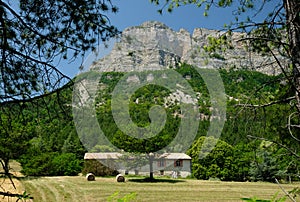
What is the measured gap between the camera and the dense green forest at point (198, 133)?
9.62 feet

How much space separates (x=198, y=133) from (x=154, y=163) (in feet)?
51.9

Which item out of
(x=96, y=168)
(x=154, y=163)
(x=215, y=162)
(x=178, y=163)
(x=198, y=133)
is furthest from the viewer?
(x=198, y=133)

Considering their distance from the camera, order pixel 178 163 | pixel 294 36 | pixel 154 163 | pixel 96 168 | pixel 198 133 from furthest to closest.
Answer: pixel 198 133
pixel 178 163
pixel 154 163
pixel 96 168
pixel 294 36

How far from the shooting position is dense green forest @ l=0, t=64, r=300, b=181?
2.93 metres

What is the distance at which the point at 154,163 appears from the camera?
28094mm

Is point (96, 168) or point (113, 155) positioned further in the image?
point (113, 155)

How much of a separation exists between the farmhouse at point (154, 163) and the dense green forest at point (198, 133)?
1.28 meters

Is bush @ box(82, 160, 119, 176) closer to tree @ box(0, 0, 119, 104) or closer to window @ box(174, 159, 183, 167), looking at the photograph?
window @ box(174, 159, 183, 167)

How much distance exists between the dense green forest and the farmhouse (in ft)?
4.20

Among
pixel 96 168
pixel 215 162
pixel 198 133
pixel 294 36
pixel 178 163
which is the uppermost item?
pixel 198 133

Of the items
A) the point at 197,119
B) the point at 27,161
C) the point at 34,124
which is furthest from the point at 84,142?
the point at 34,124

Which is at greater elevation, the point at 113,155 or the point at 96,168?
the point at 113,155

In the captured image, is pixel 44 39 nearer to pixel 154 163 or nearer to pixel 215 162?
pixel 154 163

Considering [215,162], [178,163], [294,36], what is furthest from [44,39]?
[178,163]
